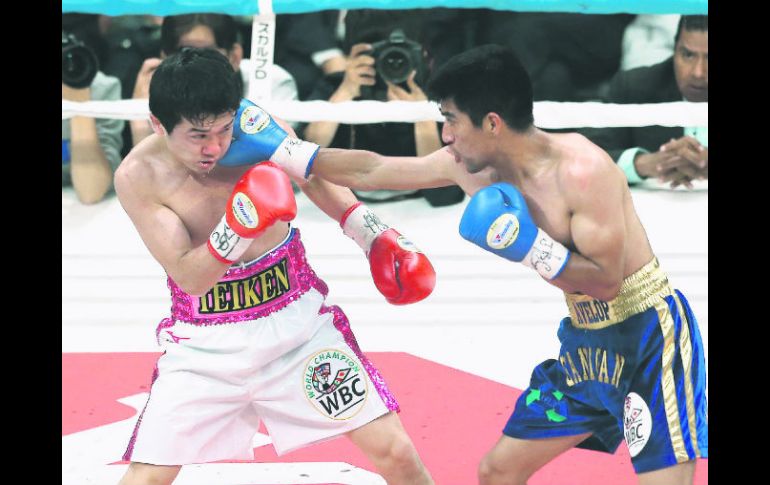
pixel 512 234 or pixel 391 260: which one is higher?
pixel 512 234

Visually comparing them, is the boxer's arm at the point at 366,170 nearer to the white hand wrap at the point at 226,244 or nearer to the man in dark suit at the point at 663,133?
the white hand wrap at the point at 226,244

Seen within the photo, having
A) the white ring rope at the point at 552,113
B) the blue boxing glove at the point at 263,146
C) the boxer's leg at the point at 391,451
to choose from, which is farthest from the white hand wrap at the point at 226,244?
the white ring rope at the point at 552,113

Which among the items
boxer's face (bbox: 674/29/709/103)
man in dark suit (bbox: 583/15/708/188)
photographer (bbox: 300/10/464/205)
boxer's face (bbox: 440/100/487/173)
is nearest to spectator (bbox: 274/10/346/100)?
photographer (bbox: 300/10/464/205)

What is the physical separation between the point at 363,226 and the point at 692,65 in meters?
2.94

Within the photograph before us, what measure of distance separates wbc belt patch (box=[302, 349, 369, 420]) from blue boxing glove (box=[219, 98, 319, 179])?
430 mm

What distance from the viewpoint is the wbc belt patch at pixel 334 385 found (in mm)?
2400

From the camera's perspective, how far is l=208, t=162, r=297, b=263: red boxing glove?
7.32ft

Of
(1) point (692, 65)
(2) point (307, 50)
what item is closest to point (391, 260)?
(2) point (307, 50)

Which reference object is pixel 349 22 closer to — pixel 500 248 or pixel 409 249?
pixel 409 249

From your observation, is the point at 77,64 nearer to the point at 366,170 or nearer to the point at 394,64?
the point at 394,64

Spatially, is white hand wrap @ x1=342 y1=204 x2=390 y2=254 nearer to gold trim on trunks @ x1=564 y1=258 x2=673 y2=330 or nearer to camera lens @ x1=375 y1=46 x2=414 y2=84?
gold trim on trunks @ x1=564 y1=258 x2=673 y2=330

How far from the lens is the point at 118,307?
14.2 ft

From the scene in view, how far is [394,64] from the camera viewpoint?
16.2 feet

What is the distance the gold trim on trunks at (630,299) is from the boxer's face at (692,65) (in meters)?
2.86
